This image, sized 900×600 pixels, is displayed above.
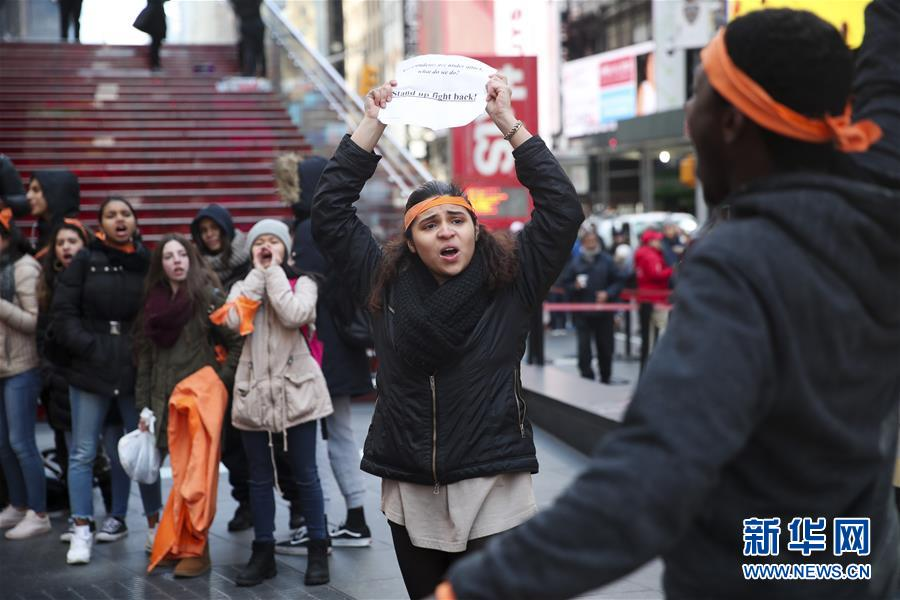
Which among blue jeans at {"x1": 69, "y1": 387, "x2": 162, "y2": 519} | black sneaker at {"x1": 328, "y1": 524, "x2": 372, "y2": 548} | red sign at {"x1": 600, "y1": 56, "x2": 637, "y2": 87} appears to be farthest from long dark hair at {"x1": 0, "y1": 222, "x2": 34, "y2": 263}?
red sign at {"x1": 600, "y1": 56, "x2": 637, "y2": 87}

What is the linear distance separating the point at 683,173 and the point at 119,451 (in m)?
13.2

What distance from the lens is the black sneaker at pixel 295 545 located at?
267 inches

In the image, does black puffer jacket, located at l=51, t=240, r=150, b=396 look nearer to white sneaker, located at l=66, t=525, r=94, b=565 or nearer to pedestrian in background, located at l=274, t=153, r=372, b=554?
white sneaker, located at l=66, t=525, r=94, b=565

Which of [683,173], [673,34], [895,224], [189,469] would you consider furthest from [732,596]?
[673,34]

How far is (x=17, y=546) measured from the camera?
7055 mm

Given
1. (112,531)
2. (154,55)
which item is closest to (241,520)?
(112,531)

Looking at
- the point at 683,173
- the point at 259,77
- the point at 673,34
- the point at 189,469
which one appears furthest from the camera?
the point at 673,34

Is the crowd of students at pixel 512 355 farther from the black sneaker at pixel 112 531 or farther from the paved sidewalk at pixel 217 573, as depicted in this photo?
the paved sidewalk at pixel 217 573

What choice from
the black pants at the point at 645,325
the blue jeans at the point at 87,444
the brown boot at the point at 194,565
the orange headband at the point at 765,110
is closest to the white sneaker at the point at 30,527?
the blue jeans at the point at 87,444

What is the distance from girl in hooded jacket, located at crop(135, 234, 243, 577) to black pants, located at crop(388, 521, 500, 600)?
283 cm

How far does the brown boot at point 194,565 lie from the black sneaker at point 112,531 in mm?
802

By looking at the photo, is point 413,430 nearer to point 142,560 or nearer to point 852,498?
point 852,498

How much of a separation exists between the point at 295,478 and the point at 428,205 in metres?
2.60

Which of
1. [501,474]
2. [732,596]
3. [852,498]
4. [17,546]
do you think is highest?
[852,498]
